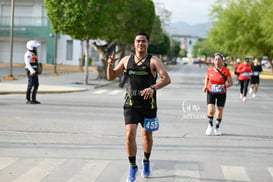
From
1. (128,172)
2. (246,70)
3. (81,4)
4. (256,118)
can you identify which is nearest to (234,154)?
(128,172)

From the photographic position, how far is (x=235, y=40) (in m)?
52.2

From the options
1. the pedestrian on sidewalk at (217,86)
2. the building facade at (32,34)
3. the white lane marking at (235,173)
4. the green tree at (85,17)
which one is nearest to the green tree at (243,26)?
the building facade at (32,34)

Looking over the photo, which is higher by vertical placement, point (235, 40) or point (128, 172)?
point (235, 40)

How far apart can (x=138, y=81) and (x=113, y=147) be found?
265 cm

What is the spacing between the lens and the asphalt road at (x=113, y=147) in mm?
6578

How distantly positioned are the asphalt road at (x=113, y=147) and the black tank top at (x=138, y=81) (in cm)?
100

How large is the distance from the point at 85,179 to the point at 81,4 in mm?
20437

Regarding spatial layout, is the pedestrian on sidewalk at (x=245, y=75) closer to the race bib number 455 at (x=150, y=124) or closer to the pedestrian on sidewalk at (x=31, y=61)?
the pedestrian on sidewalk at (x=31, y=61)

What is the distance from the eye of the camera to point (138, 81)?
6262 millimetres

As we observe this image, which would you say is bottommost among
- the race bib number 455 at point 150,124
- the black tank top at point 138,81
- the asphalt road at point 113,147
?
the asphalt road at point 113,147

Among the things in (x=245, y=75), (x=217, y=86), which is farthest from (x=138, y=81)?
(x=245, y=75)

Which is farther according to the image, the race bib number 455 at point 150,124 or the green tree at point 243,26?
the green tree at point 243,26

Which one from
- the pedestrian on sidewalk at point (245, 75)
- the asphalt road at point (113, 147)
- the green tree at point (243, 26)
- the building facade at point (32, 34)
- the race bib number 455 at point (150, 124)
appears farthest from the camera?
the building facade at point (32, 34)

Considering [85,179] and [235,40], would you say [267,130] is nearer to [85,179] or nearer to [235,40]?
[85,179]
